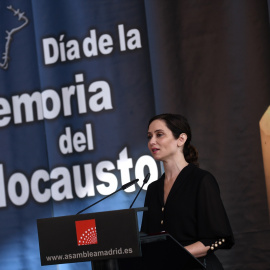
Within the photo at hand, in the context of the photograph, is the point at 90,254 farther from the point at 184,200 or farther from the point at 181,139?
the point at 181,139

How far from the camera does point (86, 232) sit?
1.80 meters

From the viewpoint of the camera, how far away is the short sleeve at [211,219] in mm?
2350

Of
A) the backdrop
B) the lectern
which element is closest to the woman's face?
the lectern

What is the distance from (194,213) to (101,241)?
76 centimetres

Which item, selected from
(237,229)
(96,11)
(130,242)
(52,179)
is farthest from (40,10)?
(130,242)

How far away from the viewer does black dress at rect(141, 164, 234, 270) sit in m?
2.36

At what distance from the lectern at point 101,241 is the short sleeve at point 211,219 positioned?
45 cm

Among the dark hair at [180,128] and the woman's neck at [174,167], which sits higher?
the dark hair at [180,128]

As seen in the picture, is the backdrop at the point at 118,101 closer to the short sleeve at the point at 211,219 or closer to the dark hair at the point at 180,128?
the dark hair at the point at 180,128

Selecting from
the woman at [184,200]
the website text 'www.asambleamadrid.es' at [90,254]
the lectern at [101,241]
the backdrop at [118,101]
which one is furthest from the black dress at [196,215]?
the backdrop at [118,101]

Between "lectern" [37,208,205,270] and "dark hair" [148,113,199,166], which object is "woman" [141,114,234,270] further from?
"lectern" [37,208,205,270]

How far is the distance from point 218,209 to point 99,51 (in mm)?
1960

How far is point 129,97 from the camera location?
384 cm

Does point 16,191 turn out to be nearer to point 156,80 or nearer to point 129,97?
point 129,97
